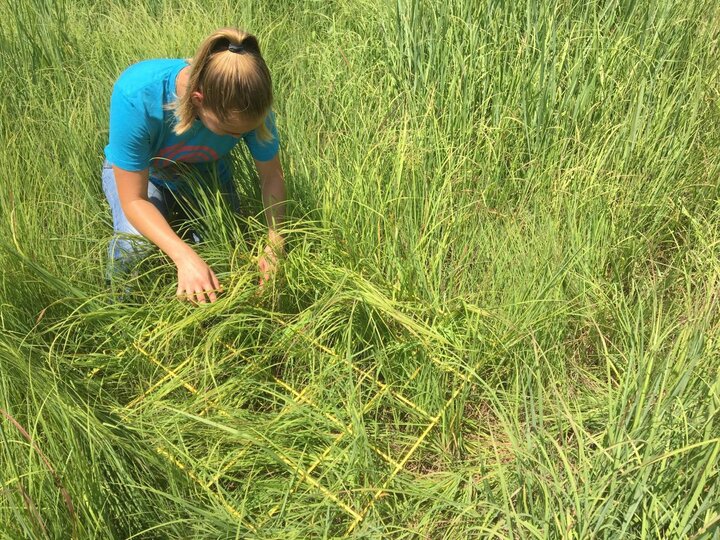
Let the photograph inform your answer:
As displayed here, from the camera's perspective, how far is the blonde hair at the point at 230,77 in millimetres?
1497

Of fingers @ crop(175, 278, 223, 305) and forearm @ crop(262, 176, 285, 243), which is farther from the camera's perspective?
forearm @ crop(262, 176, 285, 243)

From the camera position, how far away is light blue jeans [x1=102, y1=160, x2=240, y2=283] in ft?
5.72

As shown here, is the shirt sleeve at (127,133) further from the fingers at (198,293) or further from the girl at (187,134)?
the fingers at (198,293)

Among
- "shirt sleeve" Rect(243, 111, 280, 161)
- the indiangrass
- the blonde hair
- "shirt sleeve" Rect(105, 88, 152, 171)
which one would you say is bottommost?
the indiangrass

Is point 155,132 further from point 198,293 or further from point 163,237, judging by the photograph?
point 198,293

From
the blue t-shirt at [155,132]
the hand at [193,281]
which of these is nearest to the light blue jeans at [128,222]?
the blue t-shirt at [155,132]

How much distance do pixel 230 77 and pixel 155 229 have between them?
46cm

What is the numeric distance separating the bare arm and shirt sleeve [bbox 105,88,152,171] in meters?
0.03

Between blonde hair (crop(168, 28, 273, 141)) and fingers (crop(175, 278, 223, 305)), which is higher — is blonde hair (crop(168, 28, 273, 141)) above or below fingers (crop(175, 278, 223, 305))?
above

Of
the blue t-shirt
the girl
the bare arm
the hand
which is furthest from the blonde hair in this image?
the hand

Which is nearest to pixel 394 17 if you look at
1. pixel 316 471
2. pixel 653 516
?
pixel 316 471

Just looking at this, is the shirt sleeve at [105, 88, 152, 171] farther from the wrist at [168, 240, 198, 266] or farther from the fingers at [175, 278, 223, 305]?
the fingers at [175, 278, 223, 305]

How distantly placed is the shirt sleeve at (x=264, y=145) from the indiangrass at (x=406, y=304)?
0.20 m

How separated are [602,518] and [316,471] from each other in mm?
650
